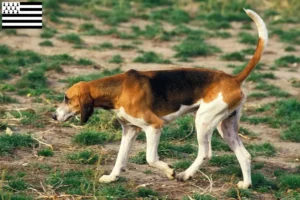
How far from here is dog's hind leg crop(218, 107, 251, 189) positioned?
7410 mm

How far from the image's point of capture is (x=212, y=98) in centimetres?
722

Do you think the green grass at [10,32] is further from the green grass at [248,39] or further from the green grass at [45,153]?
the green grass at [45,153]

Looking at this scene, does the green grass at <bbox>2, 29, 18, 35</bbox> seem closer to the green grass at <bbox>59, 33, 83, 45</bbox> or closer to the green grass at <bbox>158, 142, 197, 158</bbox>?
the green grass at <bbox>59, 33, 83, 45</bbox>

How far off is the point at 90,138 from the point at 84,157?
0.81 meters

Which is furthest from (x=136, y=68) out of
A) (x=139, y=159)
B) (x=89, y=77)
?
(x=139, y=159)

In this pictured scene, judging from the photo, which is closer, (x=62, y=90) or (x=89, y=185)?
(x=89, y=185)

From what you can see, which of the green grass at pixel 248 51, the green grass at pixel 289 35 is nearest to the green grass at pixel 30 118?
the green grass at pixel 248 51

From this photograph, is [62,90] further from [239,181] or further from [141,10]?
[141,10]

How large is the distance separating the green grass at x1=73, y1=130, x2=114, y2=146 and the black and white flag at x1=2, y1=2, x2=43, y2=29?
A: 24.4ft

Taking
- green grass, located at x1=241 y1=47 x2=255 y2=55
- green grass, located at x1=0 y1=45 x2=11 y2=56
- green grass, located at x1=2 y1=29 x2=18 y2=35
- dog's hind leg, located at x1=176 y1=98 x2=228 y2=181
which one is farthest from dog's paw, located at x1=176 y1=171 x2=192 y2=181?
green grass, located at x1=2 y1=29 x2=18 y2=35

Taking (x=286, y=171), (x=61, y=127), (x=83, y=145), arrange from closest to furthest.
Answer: (x=286, y=171), (x=83, y=145), (x=61, y=127)

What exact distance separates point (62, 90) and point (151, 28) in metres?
5.79

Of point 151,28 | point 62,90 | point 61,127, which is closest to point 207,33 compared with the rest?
point 151,28

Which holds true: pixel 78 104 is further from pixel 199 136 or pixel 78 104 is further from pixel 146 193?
pixel 199 136
